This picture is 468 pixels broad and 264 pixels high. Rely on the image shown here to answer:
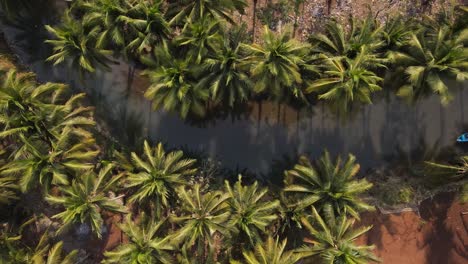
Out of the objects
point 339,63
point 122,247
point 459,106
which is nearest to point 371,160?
point 459,106

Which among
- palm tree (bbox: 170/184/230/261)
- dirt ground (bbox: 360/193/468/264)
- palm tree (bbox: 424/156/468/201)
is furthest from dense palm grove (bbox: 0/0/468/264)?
dirt ground (bbox: 360/193/468/264)

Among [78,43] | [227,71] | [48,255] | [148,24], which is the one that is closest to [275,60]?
[227,71]

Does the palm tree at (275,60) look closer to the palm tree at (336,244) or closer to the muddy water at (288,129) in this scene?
the muddy water at (288,129)

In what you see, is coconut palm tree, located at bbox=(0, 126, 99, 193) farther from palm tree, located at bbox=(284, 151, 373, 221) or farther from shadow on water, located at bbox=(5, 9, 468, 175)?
palm tree, located at bbox=(284, 151, 373, 221)

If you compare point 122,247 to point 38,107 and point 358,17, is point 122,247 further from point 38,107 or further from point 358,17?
point 358,17

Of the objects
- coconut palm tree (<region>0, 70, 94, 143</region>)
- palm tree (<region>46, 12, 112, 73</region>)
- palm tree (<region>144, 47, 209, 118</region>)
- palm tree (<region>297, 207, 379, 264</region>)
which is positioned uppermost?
palm tree (<region>46, 12, 112, 73</region>)

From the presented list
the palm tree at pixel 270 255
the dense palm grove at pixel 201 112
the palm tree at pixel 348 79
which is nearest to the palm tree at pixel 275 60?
the dense palm grove at pixel 201 112
